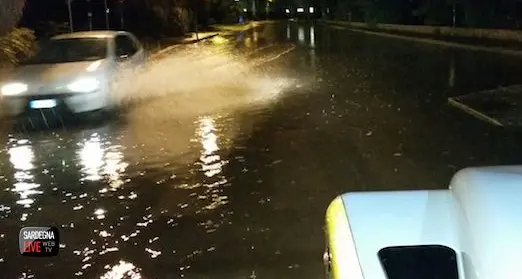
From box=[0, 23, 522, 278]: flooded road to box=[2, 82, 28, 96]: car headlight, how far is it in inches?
29.1

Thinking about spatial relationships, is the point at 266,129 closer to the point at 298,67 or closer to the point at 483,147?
the point at 483,147

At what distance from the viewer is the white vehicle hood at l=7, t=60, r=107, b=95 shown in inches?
575

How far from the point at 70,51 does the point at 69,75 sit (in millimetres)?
2146

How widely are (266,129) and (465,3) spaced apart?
2685cm

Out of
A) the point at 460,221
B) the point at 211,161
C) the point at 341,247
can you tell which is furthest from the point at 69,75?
the point at 460,221

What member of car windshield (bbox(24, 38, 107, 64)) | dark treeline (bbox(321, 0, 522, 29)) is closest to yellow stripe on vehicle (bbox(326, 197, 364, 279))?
car windshield (bbox(24, 38, 107, 64))

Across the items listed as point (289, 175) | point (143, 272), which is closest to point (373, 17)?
point (289, 175)

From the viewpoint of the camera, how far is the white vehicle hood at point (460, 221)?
8.57 ft

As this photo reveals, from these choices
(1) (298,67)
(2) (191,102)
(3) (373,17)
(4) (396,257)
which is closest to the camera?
(4) (396,257)

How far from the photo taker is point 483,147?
37.8 ft

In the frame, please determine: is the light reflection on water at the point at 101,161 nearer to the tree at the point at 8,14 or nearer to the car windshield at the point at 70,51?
the car windshield at the point at 70,51

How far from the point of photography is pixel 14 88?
14.6 meters

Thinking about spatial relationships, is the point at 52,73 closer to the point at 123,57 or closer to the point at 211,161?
the point at 123,57

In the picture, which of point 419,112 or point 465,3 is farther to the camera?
point 465,3
